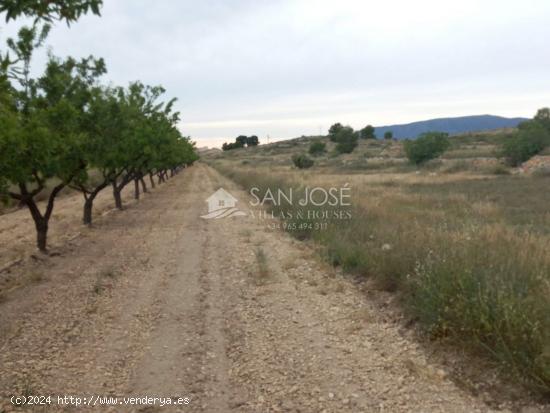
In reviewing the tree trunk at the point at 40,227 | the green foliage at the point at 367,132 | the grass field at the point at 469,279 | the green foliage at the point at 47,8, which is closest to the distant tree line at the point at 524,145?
the grass field at the point at 469,279

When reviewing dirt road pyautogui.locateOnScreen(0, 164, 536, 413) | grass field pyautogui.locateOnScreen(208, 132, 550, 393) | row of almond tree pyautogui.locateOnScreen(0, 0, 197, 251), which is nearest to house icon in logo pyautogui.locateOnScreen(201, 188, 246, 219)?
row of almond tree pyautogui.locateOnScreen(0, 0, 197, 251)

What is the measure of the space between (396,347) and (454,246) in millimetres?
2022

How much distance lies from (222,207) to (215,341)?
14.2 metres

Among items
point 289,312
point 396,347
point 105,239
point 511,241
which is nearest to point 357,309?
point 289,312

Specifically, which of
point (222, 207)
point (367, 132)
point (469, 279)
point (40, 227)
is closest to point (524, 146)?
point (222, 207)

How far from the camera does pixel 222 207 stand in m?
19.6

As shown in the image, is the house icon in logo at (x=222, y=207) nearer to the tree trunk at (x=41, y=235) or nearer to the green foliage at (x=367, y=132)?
the tree trunk at (x=41, y=235)

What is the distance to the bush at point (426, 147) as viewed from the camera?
1811 inches

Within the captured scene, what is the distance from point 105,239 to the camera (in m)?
12.6

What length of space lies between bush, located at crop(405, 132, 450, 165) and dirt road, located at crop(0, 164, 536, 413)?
39076mm

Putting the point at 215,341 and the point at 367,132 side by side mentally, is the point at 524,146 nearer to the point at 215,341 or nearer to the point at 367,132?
the point at 215,341

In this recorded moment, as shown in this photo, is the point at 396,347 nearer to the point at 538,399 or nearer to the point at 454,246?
the point at 538,399

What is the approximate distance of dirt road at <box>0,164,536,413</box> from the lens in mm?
4209

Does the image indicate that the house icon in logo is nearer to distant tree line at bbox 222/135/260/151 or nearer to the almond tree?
the almond tree
